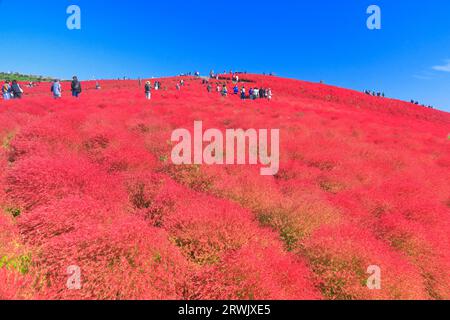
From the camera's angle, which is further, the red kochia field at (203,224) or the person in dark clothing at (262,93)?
the person in dark clothing at (262,93)

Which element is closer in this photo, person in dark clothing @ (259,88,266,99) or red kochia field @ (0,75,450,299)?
red kochia field @ (0,75,450,299)

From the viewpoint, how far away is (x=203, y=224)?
149 inches

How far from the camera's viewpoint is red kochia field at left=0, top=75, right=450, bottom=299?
9.66ft

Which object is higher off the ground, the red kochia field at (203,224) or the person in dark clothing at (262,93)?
the person in dark clothing at (262,93)

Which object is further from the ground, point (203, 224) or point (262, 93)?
point (262, 93)

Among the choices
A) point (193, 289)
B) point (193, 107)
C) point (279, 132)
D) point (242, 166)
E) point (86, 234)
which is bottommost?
point (193, 289)

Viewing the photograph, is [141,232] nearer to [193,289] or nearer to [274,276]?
[193,289]

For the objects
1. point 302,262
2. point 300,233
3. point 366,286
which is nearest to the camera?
point 366,286

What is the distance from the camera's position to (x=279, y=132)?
9.82 meters

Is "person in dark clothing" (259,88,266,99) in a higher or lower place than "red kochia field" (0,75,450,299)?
higher

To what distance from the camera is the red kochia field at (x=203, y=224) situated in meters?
2.95

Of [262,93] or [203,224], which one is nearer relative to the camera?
Answer: [203,224]

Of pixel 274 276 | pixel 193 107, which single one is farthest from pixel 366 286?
pixel 193 107

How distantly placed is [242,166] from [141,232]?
325cm
